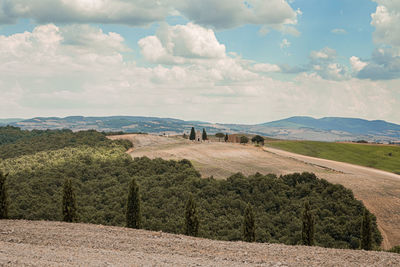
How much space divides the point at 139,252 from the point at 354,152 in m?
93.5

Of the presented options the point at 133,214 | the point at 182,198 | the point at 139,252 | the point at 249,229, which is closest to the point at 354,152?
the point at 182,198

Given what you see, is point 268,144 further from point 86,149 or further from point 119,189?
point 119,189

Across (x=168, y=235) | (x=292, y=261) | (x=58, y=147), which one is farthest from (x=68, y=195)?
(x=58, y=147)

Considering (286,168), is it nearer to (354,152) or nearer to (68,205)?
(354,152)

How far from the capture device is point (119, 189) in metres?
55.5

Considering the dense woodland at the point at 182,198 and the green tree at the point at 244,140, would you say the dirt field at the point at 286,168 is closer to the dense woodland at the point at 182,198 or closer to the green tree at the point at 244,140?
the dense woodland at the point at 182,198

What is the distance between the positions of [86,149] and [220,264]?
2686 inches

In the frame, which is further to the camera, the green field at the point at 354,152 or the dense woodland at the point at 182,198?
the green field at the point at 354,152

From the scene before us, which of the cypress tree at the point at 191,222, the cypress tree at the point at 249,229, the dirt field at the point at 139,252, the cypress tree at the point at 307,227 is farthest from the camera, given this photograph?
the cypress tree at the point at 191,222

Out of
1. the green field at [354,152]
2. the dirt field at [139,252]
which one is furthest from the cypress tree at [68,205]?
the green field at [354,152]

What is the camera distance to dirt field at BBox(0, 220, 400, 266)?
63.1 feet

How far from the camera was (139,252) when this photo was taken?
22.3 m

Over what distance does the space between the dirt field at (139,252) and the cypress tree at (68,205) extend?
710 centimetres

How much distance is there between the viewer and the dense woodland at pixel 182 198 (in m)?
41.0
